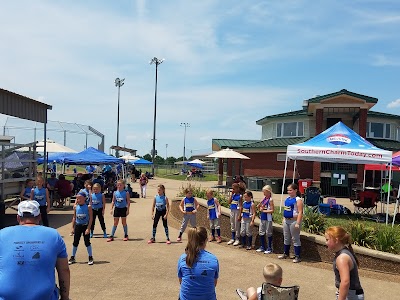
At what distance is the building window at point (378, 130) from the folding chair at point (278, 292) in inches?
1083

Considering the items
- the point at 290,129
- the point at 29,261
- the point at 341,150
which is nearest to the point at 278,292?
the point at 29,261

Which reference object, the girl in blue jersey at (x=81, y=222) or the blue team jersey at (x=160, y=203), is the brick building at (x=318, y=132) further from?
the girl in blue jersey at (x=81, y=222)

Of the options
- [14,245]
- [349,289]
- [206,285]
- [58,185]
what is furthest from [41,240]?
[58,185]

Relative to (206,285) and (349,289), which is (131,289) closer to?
(206,285)

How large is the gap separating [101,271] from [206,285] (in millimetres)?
4265

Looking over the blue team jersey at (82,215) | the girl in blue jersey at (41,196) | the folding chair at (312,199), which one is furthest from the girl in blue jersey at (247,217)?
the folding chair at (312,199)

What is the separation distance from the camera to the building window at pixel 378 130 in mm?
28641

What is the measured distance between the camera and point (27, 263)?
11.1 ft

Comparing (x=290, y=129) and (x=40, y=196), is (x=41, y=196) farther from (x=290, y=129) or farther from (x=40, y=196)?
(x=290, y=129)

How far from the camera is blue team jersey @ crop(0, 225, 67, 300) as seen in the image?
3.34 meters

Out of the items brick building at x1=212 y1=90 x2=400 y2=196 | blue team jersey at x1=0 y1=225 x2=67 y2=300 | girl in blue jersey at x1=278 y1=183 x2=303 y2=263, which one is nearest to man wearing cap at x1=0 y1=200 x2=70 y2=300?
blue team jersey at x1=0 y1=225 x2=67 y2=300

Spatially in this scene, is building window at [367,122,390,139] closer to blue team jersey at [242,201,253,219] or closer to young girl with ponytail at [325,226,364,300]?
blue team jersey at [242,201,253,219]

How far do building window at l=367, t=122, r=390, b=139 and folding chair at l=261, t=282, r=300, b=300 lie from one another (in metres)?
27.5

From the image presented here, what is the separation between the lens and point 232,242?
1063 centimetres
